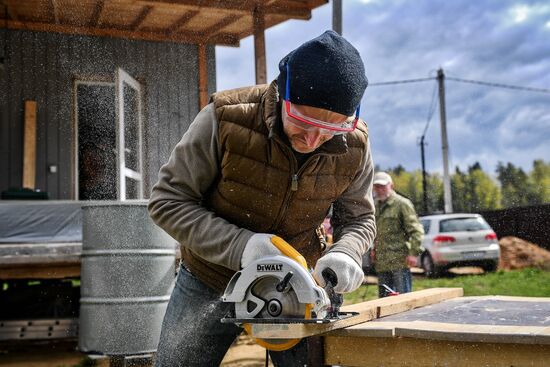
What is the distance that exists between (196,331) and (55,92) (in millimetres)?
6047

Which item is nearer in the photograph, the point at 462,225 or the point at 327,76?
the point at 327,76

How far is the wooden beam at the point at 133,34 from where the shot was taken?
7121 millimetres

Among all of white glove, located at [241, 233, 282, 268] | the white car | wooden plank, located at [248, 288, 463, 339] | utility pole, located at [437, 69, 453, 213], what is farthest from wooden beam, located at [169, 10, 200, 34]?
utility pole, located at [437, 69, 453, 213]

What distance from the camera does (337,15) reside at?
489cm

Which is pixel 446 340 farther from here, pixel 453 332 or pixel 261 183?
pixel 261 183

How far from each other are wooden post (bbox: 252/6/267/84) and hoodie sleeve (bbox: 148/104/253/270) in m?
4.67

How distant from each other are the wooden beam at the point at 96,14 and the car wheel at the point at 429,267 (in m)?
7.52

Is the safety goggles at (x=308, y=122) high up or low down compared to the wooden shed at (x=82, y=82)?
down

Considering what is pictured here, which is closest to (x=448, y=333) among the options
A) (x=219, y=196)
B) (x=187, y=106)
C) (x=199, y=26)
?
(x=219, y=196)

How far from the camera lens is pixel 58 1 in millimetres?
6547

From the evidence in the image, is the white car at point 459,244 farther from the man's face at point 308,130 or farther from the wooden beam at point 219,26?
the man's face at point 308,130

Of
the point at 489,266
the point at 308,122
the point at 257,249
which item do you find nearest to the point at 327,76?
the point at 308,122

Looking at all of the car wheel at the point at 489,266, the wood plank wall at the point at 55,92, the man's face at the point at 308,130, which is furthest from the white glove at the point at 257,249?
the car wheel at the point at 489,266

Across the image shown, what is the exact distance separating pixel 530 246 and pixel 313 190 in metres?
13.1
